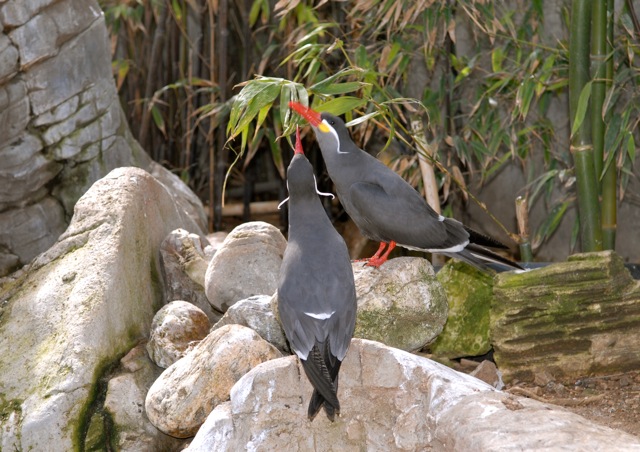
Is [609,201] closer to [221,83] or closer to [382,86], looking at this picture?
[382,86]

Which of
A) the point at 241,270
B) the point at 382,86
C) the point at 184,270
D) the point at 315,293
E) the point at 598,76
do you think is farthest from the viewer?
the point at 382,86


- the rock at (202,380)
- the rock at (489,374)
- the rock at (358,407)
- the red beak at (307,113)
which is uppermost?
the red beak at (307,113)

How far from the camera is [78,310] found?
10.6 ft

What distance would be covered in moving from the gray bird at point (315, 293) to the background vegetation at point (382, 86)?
0.53 meters

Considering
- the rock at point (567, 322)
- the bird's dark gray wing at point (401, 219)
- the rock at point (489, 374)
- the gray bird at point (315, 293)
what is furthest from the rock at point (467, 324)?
the gray bird at point (315, 293)

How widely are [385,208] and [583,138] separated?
124cm

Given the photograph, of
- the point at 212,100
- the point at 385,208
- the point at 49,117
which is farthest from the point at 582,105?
the point at 212,100

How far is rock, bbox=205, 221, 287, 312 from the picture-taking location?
353 cm

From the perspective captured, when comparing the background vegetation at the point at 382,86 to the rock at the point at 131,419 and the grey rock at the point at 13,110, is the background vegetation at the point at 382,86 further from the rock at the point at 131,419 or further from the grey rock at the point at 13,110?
the grey rock at the point at 13,110

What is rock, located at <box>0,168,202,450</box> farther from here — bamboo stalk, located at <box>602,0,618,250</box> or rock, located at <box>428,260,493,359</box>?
bamboo stalk, located at <box>602,0,618,250</box>

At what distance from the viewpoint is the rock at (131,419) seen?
3.07 metres

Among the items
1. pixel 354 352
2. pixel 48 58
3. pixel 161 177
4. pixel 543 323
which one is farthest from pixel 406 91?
pixel 354 352

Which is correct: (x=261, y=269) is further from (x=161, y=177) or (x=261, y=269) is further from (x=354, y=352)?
(x=161, y=177)

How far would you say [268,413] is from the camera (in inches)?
98.0
